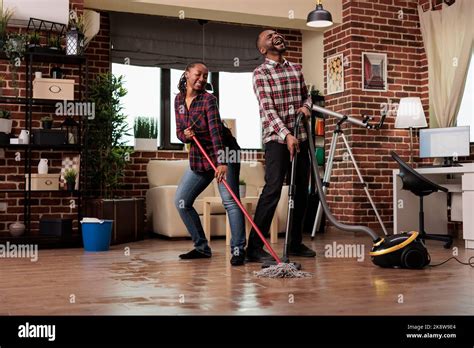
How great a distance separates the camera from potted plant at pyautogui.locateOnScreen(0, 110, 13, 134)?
560 cm

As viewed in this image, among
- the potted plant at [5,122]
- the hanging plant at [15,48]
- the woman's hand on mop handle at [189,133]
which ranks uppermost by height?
the hanging plant at [15,48]

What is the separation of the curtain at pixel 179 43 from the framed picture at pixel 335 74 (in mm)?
987

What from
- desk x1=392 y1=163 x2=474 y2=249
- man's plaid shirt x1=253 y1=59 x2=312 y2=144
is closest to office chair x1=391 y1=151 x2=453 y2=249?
desk x1=392 y1=163 x2=474 y2=249

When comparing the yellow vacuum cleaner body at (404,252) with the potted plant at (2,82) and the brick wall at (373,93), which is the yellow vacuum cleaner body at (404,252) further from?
the potted plant at (2,82)

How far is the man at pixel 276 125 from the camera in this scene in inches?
164

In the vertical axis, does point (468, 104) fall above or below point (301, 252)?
above

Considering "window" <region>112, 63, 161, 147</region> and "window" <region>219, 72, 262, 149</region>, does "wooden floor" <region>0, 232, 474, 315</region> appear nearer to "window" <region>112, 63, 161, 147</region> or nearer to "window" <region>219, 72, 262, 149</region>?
"window" <region>112, 63, 161, 147</region>

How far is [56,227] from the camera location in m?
5.61

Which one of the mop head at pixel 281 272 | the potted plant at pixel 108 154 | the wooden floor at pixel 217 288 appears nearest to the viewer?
the wooden floor at pixel 217 288

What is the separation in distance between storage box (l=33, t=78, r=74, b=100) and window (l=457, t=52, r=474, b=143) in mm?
4146

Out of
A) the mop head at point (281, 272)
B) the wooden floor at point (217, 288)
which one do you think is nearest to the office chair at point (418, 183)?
the wooden floor at point (217, 288)

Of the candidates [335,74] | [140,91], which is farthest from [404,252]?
[140,91]

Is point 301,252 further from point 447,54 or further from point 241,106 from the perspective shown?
point 241,106

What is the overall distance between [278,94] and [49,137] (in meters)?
2.48
